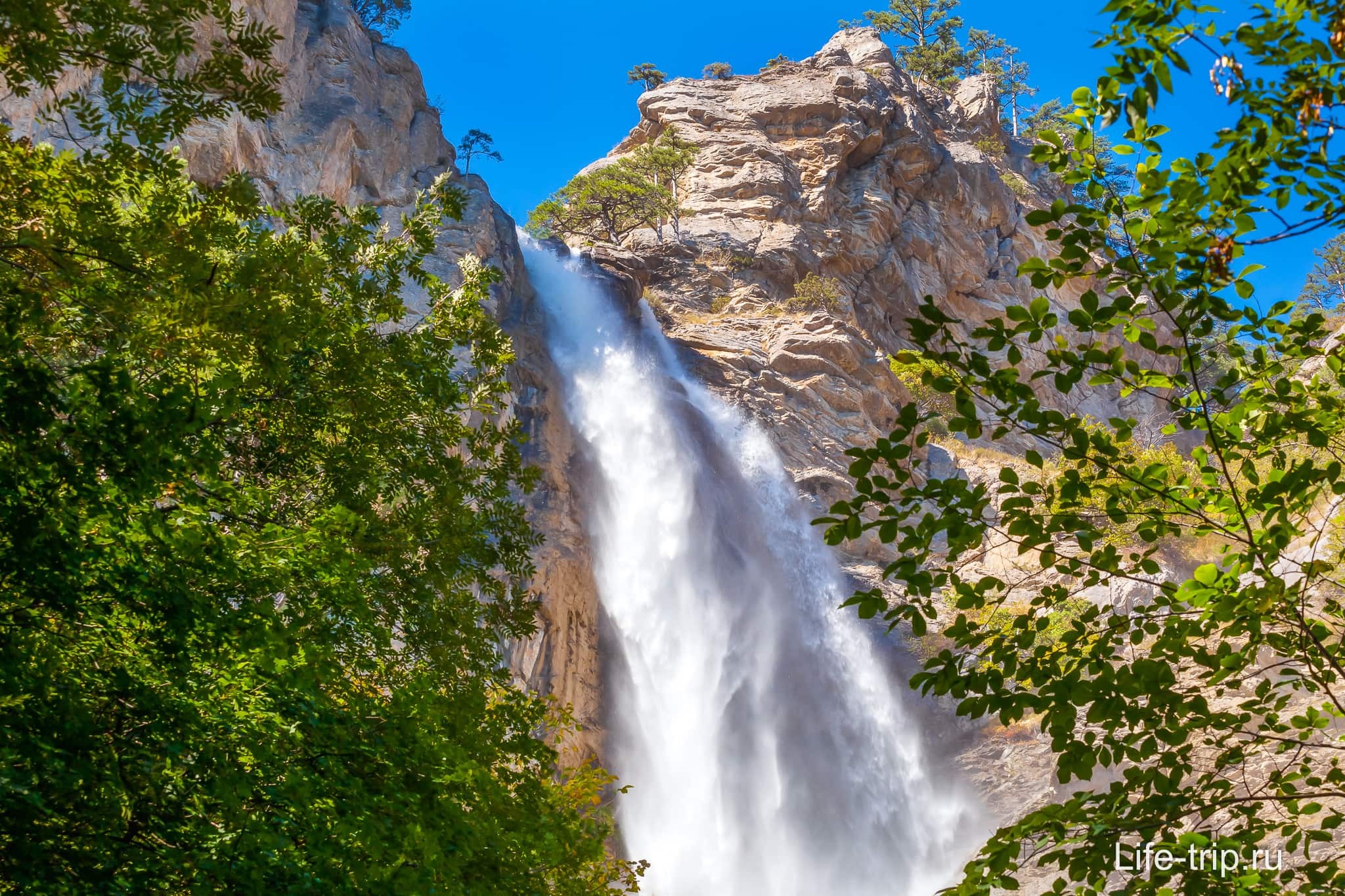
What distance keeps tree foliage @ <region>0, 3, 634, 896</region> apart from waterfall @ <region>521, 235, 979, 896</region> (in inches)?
658

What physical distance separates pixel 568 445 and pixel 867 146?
3011 cm

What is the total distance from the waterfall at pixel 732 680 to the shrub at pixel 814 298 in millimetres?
10505

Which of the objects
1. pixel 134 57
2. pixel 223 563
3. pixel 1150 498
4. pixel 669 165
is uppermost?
pixel 669 165

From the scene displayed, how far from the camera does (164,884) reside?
498 cm

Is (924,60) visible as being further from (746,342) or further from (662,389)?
(662,389)

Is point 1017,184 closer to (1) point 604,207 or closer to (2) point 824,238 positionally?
(2) point 824,238

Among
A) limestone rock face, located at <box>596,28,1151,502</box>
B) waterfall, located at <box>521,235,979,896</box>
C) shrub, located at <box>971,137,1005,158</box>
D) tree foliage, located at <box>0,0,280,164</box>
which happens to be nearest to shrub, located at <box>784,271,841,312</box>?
limestone rock face, located at <box>596,28,1151,502</box>

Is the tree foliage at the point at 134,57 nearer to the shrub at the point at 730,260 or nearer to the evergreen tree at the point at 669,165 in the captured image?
the shrub at the point at 730,260

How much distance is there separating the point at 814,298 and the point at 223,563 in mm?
40586

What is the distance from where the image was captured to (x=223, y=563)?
504 cm

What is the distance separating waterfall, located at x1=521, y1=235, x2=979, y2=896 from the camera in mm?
25797

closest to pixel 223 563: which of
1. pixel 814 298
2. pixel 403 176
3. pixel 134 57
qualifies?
pixel 134 57

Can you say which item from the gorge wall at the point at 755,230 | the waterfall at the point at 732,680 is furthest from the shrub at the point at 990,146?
the waterfall at the point at 732,680

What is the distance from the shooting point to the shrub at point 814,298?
43844 mm
